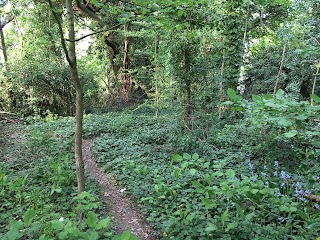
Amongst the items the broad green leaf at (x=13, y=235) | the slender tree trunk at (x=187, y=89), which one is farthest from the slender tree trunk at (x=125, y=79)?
the broad green leaf at (x=13, y=235)

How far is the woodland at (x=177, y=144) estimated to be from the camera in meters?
2.39

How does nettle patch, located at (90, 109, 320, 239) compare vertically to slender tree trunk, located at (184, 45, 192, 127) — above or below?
below

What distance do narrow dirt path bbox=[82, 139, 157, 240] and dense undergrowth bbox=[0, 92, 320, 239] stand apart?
0.16 metres

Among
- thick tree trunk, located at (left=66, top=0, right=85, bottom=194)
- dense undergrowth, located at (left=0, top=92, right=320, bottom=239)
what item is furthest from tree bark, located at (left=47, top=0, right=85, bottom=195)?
dense undergrowth, located at (left=0, top=92, right=320, bottom=239)

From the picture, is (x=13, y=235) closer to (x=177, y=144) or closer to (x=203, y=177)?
(x=203, y=177)

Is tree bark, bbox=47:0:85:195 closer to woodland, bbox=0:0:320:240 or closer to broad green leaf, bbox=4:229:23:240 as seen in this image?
woodland, bbox=0:0:320:240

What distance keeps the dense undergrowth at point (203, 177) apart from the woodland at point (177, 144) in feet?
0.06

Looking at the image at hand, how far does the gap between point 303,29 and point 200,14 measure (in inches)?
144

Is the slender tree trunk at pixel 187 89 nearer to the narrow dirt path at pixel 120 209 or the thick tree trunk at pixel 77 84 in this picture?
the narrow dirt path at pixel 120 209

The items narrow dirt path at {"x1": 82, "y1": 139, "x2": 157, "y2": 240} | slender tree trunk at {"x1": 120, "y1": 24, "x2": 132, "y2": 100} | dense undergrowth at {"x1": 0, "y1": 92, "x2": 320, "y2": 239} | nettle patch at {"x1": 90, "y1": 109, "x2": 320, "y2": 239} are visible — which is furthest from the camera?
slender tree trunk at {"x1": 120, "y1": 24, "x2": 132, "y2": 100}

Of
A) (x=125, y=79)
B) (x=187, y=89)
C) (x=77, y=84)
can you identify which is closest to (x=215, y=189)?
(x=77, y=84)

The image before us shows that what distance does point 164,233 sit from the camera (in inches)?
121

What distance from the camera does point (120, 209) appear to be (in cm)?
394

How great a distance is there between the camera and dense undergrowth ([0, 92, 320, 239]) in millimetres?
2027
